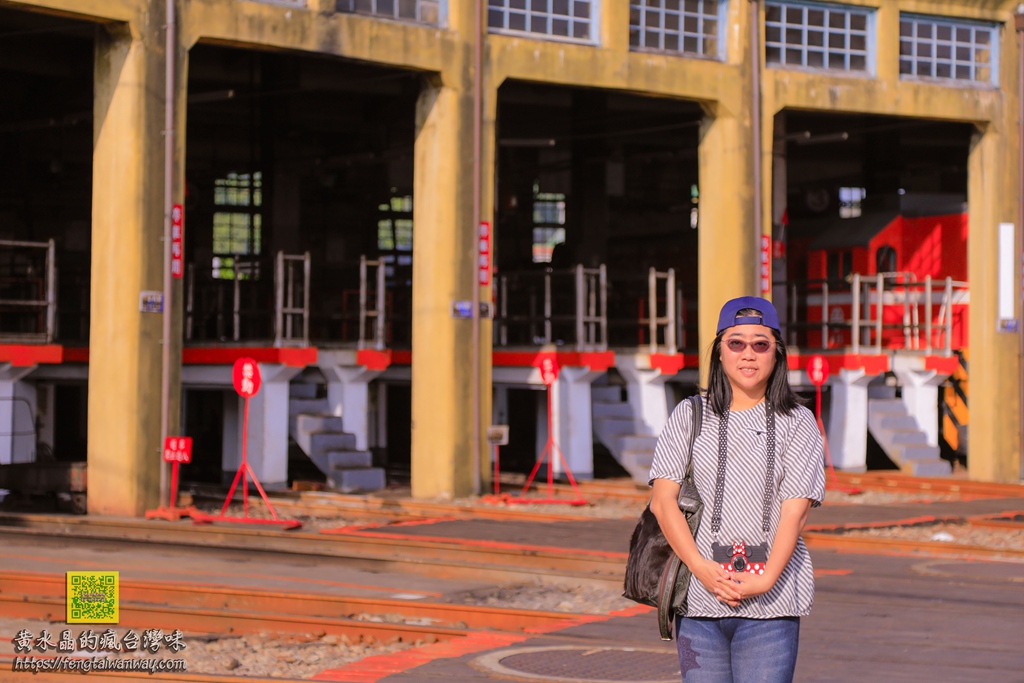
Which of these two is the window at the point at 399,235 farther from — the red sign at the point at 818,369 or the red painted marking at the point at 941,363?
the red painted marking at the point at 941,363

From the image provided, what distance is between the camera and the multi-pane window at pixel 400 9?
1886 centimetres

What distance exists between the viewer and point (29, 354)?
17.8m

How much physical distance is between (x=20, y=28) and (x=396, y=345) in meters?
8.07

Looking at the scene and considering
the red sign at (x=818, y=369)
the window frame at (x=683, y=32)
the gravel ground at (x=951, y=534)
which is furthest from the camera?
the red sign at (x=818, y=369)

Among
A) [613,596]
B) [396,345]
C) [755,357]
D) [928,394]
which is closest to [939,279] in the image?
[928,394]

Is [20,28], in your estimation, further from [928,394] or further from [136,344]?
[928,394]

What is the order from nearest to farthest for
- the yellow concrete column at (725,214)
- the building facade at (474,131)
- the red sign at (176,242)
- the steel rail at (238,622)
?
1. the steel rail at (238,622)
2. the building facade at (474,131)
3. the red sign at (176,242)
4. the yellow concrete column at (725,214)

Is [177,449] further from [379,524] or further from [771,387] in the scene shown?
[771,387]

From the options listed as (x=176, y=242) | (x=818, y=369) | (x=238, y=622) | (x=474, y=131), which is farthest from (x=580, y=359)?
(x=238, y=622)

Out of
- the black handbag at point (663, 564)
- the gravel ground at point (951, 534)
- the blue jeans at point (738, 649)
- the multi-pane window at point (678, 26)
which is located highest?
the multi-pane window at point (678, 26)

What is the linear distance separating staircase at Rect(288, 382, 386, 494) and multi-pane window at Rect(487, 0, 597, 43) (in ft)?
21.1

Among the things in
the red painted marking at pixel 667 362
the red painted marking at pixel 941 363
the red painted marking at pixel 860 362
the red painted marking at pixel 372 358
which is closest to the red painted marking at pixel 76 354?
the red painted marking at pixel 372 358

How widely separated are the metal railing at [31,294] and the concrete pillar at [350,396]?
437cm

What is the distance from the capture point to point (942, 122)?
2416 cm
